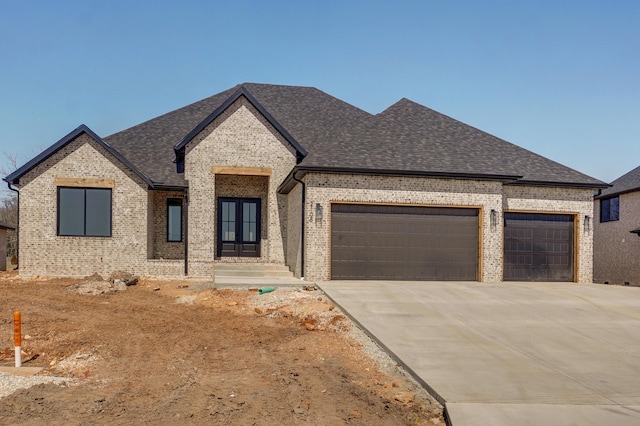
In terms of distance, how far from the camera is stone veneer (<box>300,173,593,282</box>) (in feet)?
55.5

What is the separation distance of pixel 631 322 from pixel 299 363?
8.18 meters

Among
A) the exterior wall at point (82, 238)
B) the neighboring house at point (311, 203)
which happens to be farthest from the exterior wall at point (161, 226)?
the exterior wall at point (82, 238)

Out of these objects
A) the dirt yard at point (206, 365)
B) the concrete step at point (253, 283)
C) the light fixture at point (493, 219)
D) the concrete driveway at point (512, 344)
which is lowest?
the dirt yard at point (206, 365)

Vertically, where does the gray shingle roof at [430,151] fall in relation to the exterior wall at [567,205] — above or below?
above

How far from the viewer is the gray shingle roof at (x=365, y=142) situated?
17706mm

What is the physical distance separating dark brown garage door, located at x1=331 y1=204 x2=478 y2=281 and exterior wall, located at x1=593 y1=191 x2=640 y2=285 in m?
13.4

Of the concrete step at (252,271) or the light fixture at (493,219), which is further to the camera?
the concrete step at (252,271)

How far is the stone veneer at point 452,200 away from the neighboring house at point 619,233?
8.47 m

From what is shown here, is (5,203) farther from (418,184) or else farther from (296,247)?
(418,184)

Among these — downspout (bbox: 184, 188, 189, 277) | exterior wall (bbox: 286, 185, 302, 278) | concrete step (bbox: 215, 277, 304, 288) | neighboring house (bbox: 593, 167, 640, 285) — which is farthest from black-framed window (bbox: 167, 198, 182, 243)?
neighboring house (bbox: 593, 167, 640, 285)

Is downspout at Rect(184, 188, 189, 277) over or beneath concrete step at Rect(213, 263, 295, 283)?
over

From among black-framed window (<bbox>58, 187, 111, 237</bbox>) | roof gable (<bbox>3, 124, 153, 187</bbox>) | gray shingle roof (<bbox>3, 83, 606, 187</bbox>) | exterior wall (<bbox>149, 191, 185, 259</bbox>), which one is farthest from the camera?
exterior wall (<bbox>149, 191, 185, 259</bbox>)

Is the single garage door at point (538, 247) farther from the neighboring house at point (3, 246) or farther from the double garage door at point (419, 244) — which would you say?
the neighboring house at point (3, 246)

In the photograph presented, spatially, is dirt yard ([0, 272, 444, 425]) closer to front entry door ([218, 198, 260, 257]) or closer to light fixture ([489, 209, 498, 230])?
front entry door ([218, 198, 260, 257])
